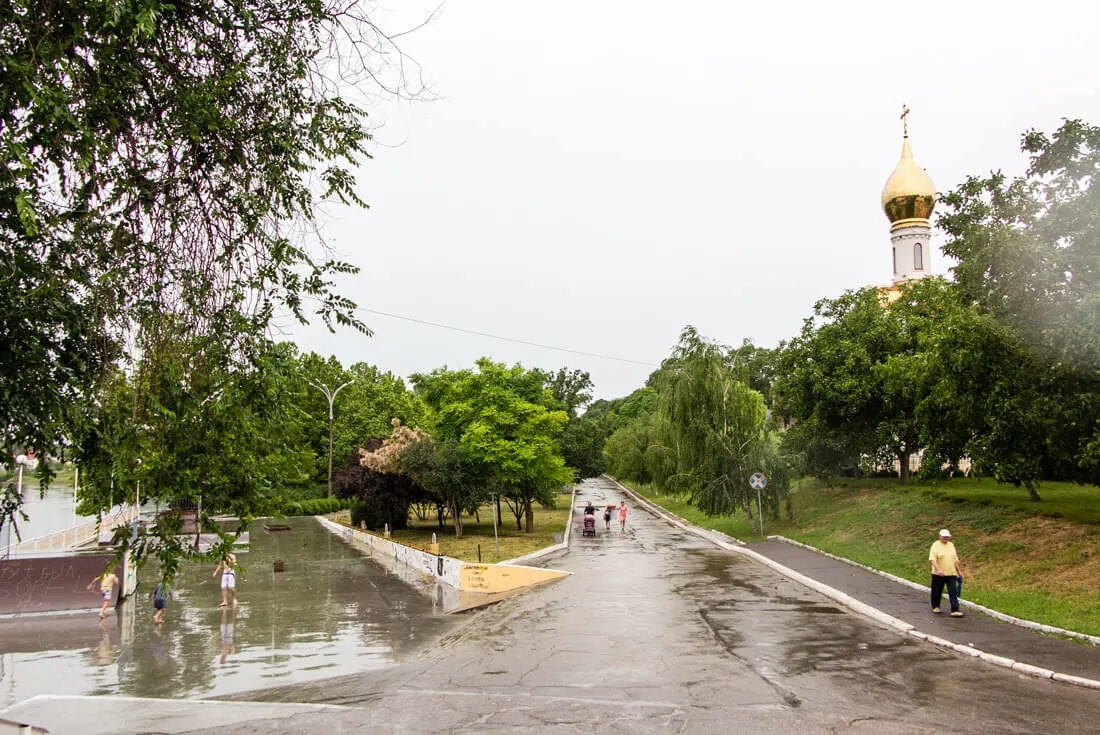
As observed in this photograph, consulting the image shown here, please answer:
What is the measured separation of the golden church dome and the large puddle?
1587 inches

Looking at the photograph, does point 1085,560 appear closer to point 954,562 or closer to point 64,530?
point 954,562

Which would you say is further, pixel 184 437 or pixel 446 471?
pixel 446 471

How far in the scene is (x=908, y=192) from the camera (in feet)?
163

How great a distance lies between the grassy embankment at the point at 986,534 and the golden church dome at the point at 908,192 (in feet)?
71.0

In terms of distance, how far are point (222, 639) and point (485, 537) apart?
77.6ft

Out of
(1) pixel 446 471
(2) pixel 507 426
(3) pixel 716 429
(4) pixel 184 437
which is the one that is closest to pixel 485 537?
(1) pixel 446 471

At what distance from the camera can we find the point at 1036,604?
13.8m

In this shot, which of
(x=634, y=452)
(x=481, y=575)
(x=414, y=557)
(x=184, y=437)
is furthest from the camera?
(x=634, y=452)

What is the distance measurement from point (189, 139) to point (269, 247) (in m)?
1.15

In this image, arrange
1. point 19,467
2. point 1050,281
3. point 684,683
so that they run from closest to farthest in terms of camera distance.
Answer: point 684,683 < point 19,467 < point 1050,281

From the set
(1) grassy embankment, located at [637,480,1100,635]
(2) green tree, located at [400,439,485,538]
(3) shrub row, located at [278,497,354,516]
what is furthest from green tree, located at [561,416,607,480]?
(3) shrub row, located at [278,497,354,516]

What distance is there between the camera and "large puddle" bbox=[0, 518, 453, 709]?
1282 centimetres

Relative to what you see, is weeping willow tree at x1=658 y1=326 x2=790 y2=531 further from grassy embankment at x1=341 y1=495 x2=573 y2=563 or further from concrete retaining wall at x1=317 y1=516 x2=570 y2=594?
concrete retaining wall at x1=317 y1=516 x2=570 y2=594

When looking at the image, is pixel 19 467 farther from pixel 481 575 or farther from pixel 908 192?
pixel 908 192
